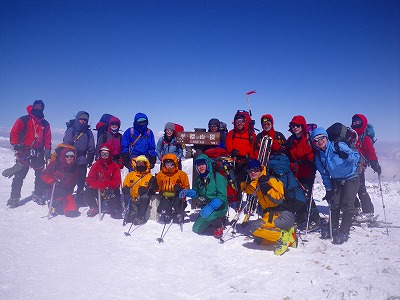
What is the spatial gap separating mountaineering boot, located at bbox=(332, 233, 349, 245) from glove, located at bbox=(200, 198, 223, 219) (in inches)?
111

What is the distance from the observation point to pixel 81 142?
8.70 m

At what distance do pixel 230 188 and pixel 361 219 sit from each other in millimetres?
3967

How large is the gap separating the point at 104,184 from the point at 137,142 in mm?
1707

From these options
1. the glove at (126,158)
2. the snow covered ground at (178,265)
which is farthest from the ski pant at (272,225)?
the glove at (126,158)

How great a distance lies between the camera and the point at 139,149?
8.45 meters

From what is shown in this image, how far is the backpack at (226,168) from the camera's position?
7.42m

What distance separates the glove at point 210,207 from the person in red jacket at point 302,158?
2.31 m

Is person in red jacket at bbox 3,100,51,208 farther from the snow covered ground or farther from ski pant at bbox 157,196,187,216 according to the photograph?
ski pant at bbox 157,196,187,216

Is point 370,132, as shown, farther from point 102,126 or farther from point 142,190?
point 102,126

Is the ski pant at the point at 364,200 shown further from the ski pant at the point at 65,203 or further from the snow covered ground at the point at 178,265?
the ski pant at the point at 65,203

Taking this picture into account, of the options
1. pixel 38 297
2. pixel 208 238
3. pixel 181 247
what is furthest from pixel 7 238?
pixel 208 238

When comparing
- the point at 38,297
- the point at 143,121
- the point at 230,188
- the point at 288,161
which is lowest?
the point at 38,297

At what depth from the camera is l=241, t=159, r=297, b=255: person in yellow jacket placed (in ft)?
18.3

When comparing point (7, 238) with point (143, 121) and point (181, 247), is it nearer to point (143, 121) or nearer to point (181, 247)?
point (181, 247)
